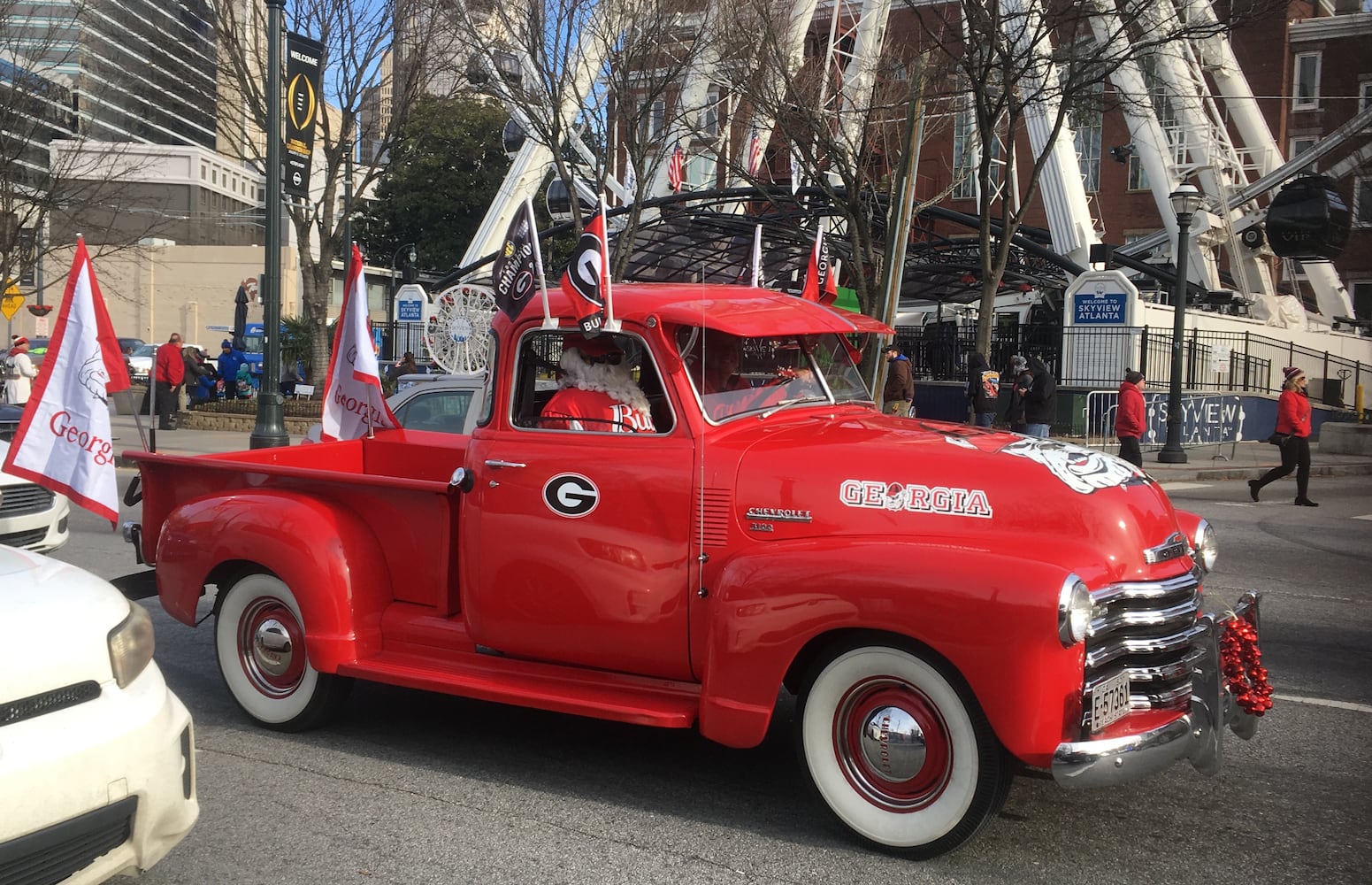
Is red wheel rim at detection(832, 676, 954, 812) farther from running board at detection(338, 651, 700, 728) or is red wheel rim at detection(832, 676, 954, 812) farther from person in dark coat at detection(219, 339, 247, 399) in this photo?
person in dark coat at detection(219, 339, 247, 399)

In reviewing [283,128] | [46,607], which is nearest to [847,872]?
[46,607]

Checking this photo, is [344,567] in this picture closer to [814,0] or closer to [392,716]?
[392,716]

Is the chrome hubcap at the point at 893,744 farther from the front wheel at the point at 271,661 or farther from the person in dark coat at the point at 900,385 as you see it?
the person in dark coat at the point at 900,385

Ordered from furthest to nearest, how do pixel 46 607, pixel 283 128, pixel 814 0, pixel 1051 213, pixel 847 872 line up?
pixel 1051 213
pixel 814 0
pixel 283 128
pixel 847 872
pixel 46 607

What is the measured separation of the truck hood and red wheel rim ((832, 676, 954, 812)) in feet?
1.87

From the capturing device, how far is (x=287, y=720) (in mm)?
5770

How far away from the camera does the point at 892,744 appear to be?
432cm

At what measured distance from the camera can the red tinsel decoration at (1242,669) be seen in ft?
15.2

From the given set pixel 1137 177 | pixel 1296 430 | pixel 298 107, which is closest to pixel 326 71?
pixel 298 107

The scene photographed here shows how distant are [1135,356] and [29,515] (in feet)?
72.2

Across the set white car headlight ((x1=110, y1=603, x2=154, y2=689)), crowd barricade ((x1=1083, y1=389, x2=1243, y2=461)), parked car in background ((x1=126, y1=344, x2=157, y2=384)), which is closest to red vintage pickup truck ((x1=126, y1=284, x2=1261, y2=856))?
white car headlight ((x1=110, y1=603, x2=154, y2=689))

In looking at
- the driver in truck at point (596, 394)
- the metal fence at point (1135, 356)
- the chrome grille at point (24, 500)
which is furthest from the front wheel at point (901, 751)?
the metal fence at point (1135, 356)

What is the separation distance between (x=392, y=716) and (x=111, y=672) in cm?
249

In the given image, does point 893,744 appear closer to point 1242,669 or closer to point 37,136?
point 1242,669
